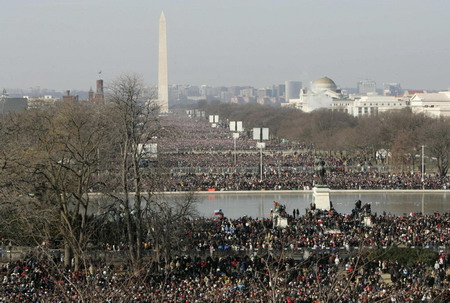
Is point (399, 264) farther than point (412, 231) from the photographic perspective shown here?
No

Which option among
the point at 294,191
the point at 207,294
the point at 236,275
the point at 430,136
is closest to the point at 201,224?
the point at 236,275

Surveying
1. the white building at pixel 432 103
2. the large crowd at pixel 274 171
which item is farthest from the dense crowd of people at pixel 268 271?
the white building at pixel 432 103

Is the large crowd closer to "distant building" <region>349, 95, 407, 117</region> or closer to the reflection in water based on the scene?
the reflection in water

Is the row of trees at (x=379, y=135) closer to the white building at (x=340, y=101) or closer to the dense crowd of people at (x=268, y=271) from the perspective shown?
the dense crowd of people at (x=268, y=271)

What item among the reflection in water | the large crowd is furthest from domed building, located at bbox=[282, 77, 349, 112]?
the reflection in water

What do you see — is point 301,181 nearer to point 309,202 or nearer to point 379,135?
point 309,202

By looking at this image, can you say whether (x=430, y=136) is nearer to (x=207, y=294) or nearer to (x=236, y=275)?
(x=236, y=275)

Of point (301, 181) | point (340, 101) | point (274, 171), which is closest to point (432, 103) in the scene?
point (340, 101)
